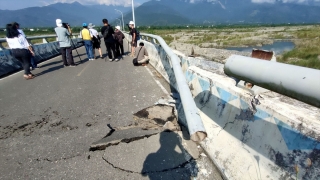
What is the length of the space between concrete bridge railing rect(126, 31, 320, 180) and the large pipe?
66cm

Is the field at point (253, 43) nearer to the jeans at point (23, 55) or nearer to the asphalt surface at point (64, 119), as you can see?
the asphalt surface at point (64, 119)

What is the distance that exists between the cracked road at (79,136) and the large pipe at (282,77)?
5.58 feet

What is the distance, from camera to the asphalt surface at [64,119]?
9.06 ft

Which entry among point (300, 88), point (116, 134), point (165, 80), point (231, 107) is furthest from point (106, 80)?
point (300, 88)

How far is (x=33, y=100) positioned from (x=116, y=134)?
10.7ft

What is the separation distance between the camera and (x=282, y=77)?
1.08 meters

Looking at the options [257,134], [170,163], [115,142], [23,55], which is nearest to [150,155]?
[170,163]

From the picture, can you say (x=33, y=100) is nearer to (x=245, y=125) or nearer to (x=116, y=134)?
(x=116, y=134)

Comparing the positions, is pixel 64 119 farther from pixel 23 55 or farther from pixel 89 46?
pixel 89 46

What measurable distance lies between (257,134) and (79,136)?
9.36 feet

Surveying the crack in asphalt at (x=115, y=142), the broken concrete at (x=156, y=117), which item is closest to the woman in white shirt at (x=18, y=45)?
the broken concrete at (x=156, y=117)

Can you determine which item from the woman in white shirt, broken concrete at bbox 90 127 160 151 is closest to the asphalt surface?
broken concrete at bbox 90 127 160 151

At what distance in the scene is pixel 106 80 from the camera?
7133 mm

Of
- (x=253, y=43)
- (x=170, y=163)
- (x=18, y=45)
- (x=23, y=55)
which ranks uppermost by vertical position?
Result: (x=18, y=45)
